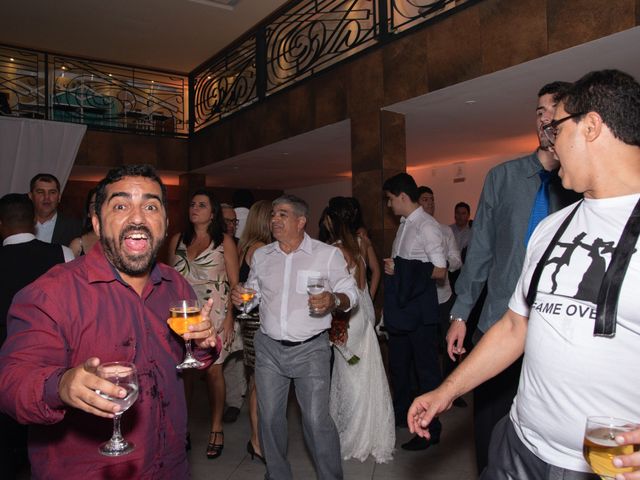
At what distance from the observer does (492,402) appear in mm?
2395

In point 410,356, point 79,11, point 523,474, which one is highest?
point 79,11

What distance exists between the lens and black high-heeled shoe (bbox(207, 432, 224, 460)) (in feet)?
12.1

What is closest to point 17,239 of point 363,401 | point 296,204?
point 296,204

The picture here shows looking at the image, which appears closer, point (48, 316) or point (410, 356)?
point (48, 316)

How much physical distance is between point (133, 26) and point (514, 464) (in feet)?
29.9

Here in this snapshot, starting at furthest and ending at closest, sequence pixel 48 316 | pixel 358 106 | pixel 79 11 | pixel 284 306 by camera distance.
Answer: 1. pixel 79 11
2. pixel 358 106
3. pixel 284 306
4. pixel 48 316

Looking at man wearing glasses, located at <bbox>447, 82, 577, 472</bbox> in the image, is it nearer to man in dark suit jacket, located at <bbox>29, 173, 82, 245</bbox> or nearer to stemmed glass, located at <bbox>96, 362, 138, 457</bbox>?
stemmed glass, located at <bbox>96, 362, 138, 457</bbox>

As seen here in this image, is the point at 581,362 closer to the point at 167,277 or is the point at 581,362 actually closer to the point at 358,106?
the point at 167,277

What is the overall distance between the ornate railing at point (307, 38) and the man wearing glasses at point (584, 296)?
11.7 feet

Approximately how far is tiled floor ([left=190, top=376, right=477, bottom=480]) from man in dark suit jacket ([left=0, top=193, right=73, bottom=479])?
3.77ft

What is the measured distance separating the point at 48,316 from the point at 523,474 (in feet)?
4.77

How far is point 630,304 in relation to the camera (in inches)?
48.4

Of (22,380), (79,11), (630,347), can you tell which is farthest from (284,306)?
(79,11)

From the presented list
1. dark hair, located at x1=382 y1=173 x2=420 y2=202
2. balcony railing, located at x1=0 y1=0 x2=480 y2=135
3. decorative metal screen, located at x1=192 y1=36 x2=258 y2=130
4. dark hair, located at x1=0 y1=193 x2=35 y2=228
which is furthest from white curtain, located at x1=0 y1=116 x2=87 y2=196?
dark hair, located at x1=382 y1=173 x2=420 y2=202
